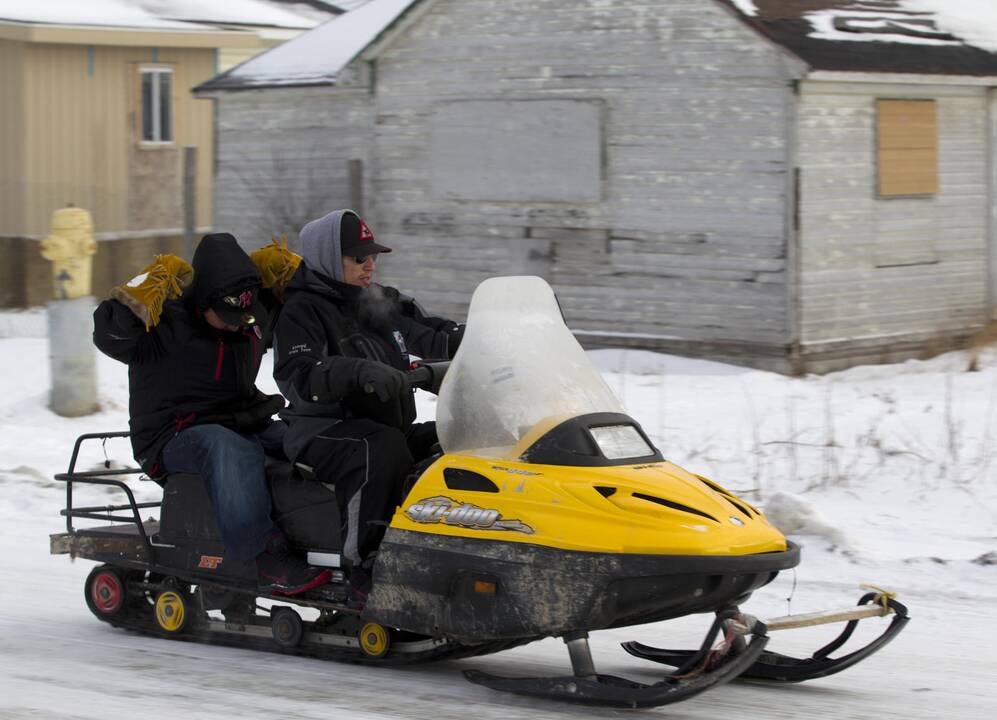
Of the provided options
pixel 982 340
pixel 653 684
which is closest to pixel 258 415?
pixel 653 684

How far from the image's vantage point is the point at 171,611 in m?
6.79

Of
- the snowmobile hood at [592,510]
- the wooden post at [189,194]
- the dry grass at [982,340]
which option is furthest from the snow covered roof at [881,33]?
the snowmobile hood at [592,510]

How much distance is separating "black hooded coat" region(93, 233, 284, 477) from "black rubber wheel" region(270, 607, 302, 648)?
825 mm

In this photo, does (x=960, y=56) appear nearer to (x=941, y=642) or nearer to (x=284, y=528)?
(x=941, y=642)

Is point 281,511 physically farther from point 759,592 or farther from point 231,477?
point 759,592

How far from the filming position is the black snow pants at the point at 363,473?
599 cm

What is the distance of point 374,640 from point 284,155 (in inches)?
524

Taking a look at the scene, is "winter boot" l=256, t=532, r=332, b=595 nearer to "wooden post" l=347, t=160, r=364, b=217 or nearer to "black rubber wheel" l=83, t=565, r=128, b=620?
"black rubber wheel" l=83, t=565, r=128, b=620

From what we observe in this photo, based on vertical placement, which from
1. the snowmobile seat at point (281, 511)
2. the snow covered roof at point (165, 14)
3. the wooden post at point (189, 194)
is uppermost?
the snow covered roof at point (165, 14)

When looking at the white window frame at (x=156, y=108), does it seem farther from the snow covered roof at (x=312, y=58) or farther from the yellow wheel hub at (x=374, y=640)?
the yellow wheel hub at (x=374, y=640)

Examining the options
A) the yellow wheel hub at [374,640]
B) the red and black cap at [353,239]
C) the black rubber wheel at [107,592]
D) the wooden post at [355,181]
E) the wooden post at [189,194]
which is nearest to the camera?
the yellow wheel hub at [374,640]

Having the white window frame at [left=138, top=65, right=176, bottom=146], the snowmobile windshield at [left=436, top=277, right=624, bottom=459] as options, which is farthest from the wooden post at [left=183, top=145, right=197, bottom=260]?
the snowmobile windshield at [left=436, top=277, right=624, bottom=459]

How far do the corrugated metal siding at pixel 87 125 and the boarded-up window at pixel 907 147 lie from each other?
39.5 feet

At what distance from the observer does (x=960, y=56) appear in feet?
53.2
